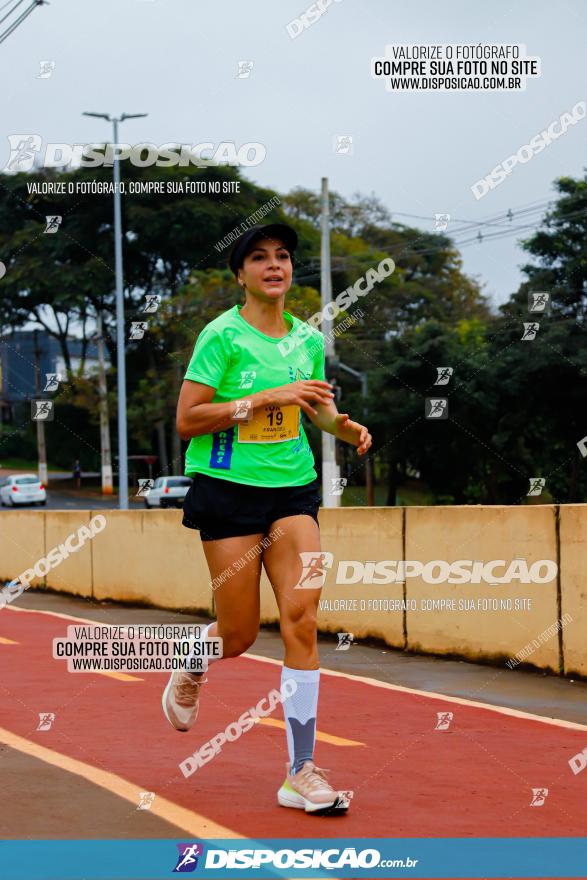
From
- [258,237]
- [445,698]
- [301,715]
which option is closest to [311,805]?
[301,715]

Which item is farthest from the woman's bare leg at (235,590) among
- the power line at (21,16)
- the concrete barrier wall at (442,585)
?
the power line at (21,16)

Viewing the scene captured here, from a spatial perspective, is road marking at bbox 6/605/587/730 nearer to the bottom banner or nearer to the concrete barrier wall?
Result: the concrete barrier wall

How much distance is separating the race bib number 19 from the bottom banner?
1486mm

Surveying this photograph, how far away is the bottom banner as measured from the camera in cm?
433

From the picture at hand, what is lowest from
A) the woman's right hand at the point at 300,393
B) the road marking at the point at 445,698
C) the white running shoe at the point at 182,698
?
the road marking at the point at 445,698

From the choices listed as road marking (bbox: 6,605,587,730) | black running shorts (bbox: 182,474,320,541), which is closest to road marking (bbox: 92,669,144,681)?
road marking (bbox: 6,605,587,730)

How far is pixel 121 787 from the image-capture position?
555 centimetres

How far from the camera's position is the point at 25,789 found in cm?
548

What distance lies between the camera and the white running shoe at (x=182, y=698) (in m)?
5.84

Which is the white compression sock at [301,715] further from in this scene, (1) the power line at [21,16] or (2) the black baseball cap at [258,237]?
(1) the power line at [21,16]

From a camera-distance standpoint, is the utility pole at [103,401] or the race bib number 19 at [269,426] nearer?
the race bib number 19 at [269,426]

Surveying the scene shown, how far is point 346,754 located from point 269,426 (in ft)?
5.63

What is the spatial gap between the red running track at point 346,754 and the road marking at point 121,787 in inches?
2.2

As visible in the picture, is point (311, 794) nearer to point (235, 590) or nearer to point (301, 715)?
point (301, 715)
